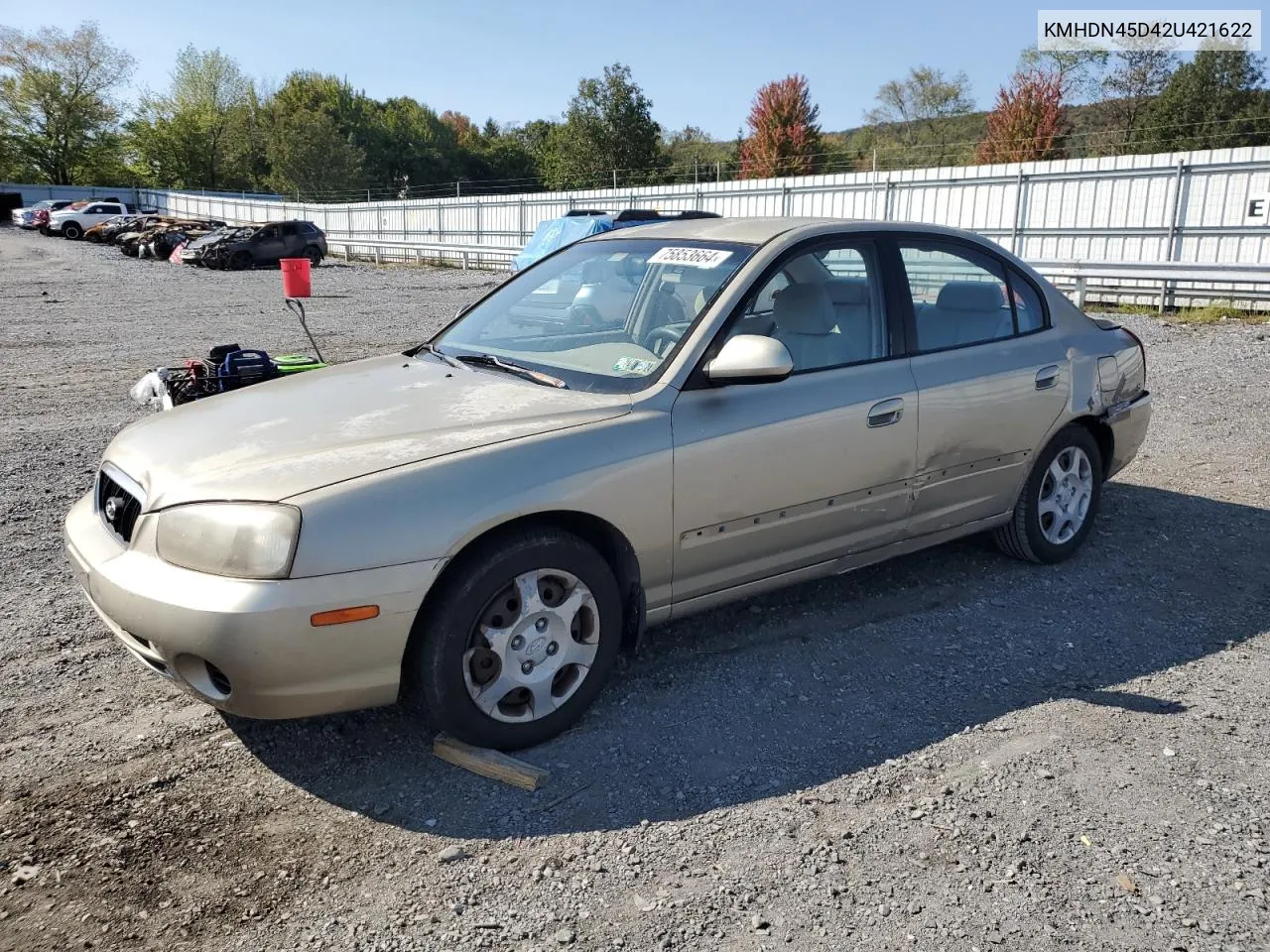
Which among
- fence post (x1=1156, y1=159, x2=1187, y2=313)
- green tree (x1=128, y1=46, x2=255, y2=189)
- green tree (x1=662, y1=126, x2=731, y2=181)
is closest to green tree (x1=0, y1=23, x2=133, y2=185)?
green tree (x1=128, y1=46, x2=255, y2=189)

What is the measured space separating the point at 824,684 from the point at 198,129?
87.6 m

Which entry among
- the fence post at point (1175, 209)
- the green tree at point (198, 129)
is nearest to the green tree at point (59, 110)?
the green tree at point (198, 129)

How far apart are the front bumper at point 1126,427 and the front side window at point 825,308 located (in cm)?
166

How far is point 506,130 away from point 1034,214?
86.9m

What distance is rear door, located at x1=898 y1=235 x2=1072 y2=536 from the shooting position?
168 inches

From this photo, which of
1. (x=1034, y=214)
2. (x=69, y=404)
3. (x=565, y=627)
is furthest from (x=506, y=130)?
(x=565, y=627)

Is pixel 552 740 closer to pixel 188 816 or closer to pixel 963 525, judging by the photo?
pixel 188 816

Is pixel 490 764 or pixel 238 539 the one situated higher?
pixel 238 539

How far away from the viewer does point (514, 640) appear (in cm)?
319

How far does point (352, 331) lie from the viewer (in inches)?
582

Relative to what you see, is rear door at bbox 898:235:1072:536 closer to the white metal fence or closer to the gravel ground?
the gravel ground

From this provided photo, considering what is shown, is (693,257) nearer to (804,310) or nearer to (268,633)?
(804,310)

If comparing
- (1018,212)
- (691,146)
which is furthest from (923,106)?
(1018,212)

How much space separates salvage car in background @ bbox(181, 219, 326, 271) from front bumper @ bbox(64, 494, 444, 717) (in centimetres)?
2908
